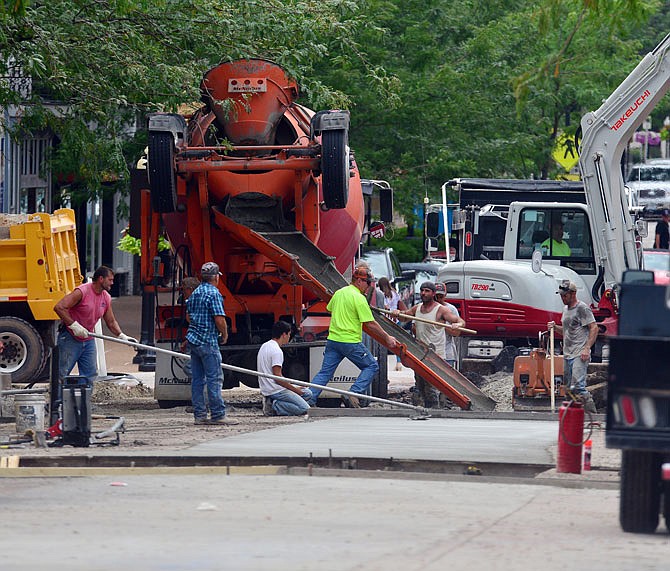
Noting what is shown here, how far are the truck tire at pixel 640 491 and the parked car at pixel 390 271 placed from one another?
17.4m

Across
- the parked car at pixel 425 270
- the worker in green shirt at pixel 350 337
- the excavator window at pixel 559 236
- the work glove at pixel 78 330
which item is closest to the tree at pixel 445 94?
the parked car at pixel 425 270

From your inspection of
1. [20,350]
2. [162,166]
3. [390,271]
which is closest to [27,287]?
[20,350]

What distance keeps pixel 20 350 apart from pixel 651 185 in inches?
1321

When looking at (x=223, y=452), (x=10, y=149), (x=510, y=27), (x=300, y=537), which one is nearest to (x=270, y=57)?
(x=223, y=452)

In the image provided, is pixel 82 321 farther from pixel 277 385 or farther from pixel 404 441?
pixel 404 441

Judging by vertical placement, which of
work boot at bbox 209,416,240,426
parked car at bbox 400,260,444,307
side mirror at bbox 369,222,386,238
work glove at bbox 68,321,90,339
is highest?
side mirror at bbox 369,222,386,238

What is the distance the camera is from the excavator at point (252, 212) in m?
16.8

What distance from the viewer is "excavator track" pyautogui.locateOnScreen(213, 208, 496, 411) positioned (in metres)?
17.0

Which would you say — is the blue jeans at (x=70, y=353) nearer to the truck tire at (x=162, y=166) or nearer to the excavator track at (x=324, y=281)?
the truck tire at (x=162, y=166)

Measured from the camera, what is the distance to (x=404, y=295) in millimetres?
27703

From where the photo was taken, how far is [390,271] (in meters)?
27.4

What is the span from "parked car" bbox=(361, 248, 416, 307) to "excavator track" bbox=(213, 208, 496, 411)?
9.17 m

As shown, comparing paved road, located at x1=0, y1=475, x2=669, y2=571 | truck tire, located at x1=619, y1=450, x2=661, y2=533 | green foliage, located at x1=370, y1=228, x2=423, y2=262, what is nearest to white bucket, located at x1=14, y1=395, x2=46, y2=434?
paved road, located at x1=0, y1=475, x2=669, y2=571

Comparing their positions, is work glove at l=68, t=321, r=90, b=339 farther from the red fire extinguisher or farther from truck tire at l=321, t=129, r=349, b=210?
the red fire extinguisher
